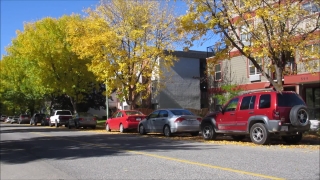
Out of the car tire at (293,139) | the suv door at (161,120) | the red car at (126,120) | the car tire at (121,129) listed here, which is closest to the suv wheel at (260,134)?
the car tire at (293,139)

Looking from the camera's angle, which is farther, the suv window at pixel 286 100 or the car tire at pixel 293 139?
the car tire at pixel 293 139

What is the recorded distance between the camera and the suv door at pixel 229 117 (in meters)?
15.0

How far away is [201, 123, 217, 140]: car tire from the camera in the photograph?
16.1m

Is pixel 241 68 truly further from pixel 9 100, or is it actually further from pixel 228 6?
pixel 9 100

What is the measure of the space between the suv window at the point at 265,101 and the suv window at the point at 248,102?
35 centimetres

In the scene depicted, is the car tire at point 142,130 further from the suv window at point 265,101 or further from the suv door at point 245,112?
the suv window at point 265,101

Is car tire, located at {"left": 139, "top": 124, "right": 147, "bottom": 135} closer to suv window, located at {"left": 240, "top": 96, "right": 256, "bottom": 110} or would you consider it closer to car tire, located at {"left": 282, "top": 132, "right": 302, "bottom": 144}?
suv window, located at {"left": 240, "top": 96, "right": 256, "bottom": 110}

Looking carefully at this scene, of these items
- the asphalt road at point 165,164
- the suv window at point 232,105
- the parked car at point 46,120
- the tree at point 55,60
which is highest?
the tree at point 55,60

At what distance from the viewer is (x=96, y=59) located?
26.4 metres

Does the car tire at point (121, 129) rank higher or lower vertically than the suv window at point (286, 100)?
lower

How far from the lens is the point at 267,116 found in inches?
531

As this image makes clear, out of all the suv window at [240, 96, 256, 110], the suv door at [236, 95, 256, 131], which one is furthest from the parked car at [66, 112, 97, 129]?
the suv window at [240, 96, 256, 110]

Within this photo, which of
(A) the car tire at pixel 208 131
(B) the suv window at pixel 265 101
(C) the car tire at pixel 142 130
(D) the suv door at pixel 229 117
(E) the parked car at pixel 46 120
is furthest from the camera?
(E) the parked car at pixel 46 120

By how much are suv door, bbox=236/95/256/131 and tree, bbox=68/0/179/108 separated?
37.9 feet
